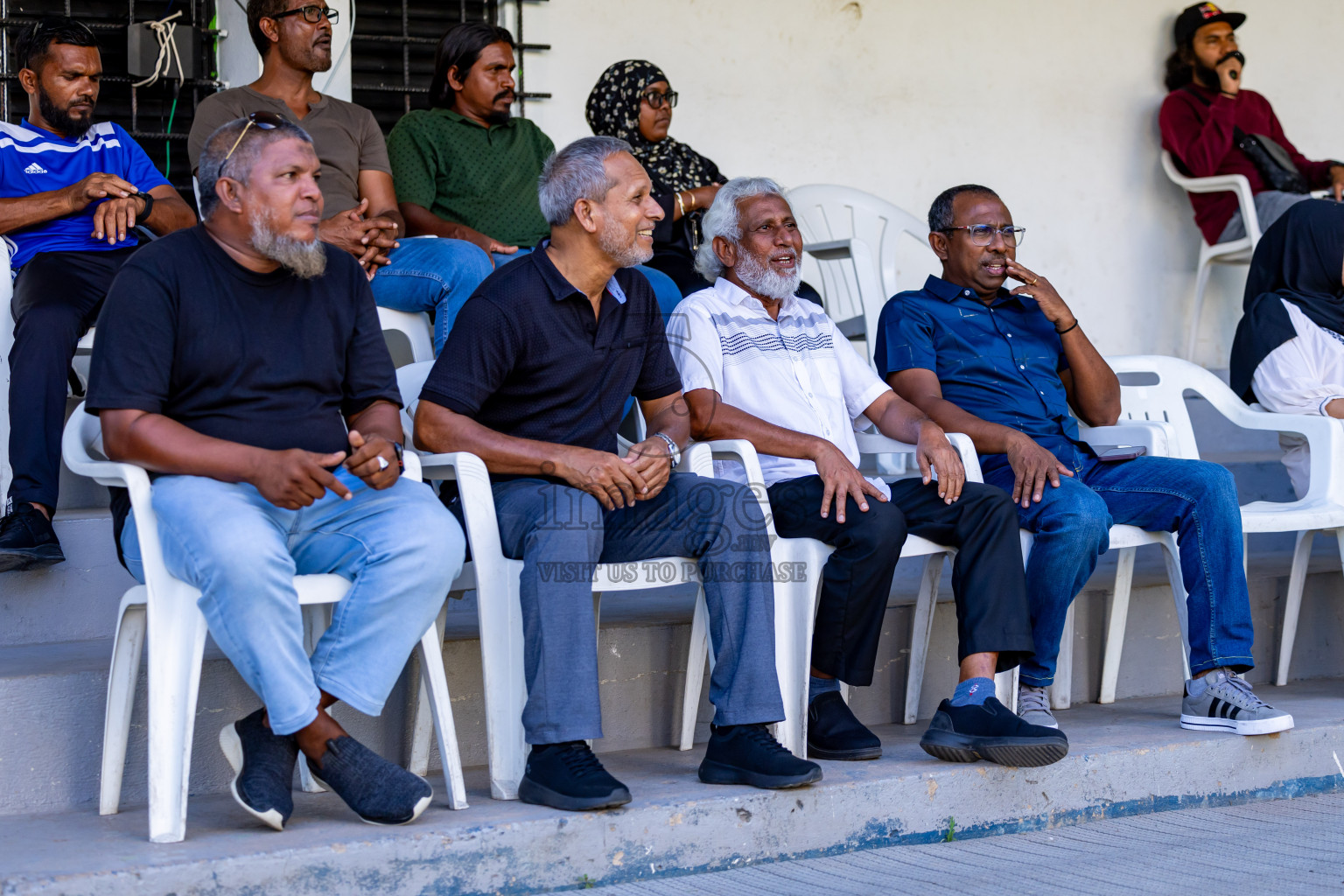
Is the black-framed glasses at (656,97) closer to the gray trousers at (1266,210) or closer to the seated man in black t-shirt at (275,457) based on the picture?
the seated man in black t-shirt at (275,457)

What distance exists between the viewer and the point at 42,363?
3.06 metres

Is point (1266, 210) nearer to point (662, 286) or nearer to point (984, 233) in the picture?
point (984, 233)

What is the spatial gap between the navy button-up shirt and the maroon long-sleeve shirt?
256 centimetres

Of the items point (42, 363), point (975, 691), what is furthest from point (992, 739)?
point (42, 363)

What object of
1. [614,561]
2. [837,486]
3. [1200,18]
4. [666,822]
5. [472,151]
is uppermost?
[1200,18]

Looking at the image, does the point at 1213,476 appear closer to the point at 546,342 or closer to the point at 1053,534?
the point at 1053,534

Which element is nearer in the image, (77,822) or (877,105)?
(77,822)

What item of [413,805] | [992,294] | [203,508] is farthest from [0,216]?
[992,294]

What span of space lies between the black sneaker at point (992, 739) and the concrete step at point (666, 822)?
0.05 meters

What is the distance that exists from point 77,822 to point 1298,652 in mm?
3192

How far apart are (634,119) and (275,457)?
94.8 inches

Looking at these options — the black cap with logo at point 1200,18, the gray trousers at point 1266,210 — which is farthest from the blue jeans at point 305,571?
the black cap with logo at point 1200,18

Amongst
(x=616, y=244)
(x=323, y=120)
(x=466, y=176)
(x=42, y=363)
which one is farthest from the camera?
(x=466, y=176)

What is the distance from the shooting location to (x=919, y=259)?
5578 mm
